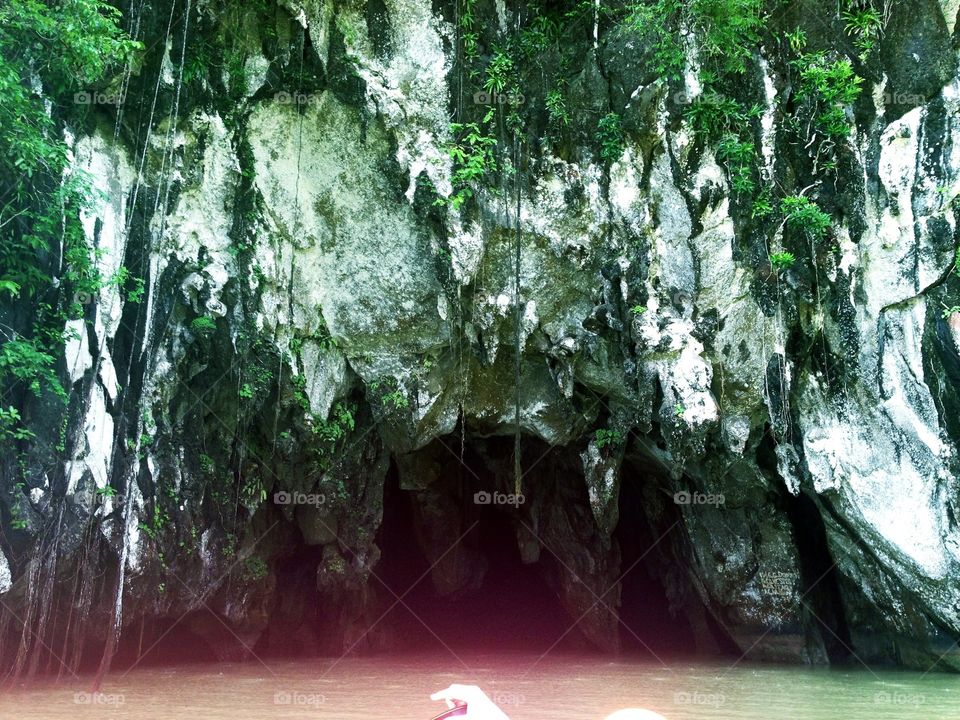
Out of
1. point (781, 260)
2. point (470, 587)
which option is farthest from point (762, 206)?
point (470, 587)

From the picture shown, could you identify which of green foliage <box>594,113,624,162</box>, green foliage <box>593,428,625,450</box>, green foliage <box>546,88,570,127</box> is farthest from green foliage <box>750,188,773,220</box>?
green foliage <box>593,428,625,450</box>

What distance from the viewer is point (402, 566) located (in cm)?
1448

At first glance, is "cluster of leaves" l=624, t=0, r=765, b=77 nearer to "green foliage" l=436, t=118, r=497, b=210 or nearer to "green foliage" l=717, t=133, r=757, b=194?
"green foliage" l=717, t=133, r=757, b=194

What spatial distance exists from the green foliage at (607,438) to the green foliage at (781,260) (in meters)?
2.64

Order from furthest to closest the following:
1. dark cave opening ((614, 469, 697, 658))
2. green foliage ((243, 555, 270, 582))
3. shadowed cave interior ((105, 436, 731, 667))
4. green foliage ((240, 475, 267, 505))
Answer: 1. dark cave opening ((614, 469, 697, 658))
2. shadowed cave interior ((105, 436, 731, 667))
3. green foliage ((243, 555, 270, 582))
4. green foliage ((240, 475, 267, 505))

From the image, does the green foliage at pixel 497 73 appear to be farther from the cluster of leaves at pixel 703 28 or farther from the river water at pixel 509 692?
the river water at pixel 509 692

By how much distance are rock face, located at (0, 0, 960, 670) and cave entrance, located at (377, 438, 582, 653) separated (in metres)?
2.96

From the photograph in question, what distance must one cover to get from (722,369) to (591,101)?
3.25 meters

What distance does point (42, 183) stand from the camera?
834cm

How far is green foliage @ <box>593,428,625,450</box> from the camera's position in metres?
10.2

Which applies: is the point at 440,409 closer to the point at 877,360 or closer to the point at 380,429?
the point at 380,429

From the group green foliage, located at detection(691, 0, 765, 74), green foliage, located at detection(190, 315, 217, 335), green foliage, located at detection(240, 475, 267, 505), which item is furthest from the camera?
green foliage, located at detection(240, 475, 267, 505)

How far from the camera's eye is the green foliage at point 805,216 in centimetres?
890

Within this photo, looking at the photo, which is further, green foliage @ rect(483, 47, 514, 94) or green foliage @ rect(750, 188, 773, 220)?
green foliage @ rect(483, 47, 514, 94)
